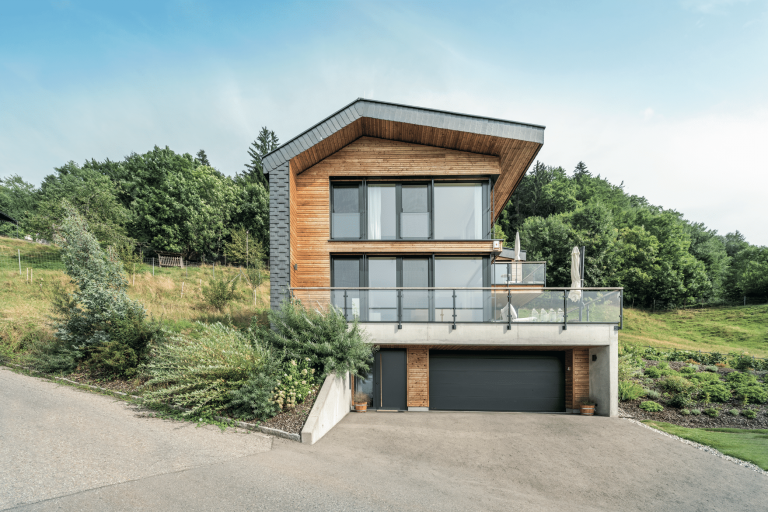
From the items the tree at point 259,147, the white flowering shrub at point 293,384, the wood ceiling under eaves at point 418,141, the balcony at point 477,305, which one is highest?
the tree at point 259,147

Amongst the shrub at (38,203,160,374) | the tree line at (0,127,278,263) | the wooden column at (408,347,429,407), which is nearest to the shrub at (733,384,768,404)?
the wooden column at (408,347,429,407)

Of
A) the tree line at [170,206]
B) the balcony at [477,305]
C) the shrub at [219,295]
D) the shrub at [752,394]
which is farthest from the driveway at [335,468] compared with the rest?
the tree line at [170,206]

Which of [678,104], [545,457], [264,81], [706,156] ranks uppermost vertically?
[264,81]

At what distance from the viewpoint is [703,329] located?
99.1 feet

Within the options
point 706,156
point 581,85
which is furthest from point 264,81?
point 706,156

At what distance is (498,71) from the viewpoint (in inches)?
416

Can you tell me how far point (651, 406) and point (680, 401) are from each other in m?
1.08

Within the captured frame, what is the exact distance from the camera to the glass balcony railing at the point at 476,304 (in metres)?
10.1

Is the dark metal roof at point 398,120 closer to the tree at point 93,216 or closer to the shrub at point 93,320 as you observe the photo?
the shrub at point 93,320

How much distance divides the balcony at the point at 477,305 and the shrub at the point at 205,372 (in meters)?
2.64

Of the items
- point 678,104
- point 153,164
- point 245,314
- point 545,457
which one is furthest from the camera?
point 153,164

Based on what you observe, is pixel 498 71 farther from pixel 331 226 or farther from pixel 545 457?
pixel 545 457

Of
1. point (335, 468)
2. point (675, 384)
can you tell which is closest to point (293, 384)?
point (335, 468)

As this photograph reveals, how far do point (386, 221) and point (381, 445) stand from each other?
22.3ft
